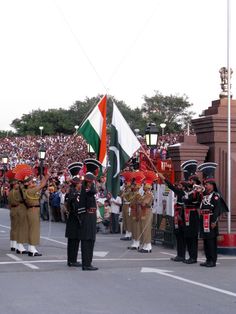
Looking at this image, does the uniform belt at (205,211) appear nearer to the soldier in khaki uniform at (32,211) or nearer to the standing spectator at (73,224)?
the standing spectator at (73,224)

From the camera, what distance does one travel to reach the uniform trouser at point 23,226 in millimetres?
14844

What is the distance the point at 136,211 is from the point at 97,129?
2808 millimetres

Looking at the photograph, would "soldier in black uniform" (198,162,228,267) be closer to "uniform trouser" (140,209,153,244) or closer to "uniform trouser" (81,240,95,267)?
"uniform trouser" (81,240,95,267)

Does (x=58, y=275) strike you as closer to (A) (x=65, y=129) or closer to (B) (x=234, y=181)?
(B) (x=234, y=181)

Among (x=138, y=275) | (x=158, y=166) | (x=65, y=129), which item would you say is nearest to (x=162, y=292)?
(x=138, y=275)

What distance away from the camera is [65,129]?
93.4 m

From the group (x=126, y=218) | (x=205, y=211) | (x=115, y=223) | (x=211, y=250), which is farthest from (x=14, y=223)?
(x=115, y=223)

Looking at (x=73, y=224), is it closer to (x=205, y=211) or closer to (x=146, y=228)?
(x=205, y=211)

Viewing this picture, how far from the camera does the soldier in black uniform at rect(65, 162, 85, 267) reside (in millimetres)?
12347

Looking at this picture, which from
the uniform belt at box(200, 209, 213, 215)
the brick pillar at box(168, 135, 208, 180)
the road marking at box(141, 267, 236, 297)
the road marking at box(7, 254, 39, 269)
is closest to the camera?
the road marking at box(141, 267, 236, 297)

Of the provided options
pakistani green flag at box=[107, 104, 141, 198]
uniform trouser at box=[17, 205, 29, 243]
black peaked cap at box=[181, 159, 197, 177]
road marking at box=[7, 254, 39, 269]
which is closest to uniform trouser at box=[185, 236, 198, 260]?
black peaked cap at box=[181, 159, 197, 177]

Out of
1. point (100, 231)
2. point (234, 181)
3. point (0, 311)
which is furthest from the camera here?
point (100, 231)

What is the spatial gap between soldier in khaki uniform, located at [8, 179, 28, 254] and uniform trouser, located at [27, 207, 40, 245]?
31 centimetres

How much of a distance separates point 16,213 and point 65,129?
78.5 m
